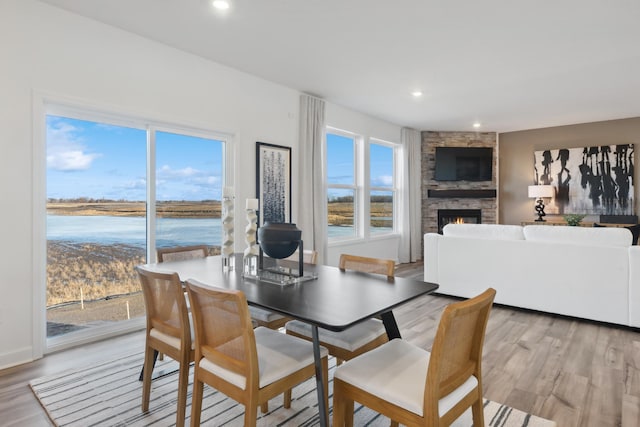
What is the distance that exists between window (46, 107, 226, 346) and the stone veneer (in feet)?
17.0

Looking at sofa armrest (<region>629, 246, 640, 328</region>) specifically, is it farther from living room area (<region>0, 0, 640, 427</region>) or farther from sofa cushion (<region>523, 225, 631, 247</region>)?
sofa cushion (<region>523, 225, 631, 247</region>)

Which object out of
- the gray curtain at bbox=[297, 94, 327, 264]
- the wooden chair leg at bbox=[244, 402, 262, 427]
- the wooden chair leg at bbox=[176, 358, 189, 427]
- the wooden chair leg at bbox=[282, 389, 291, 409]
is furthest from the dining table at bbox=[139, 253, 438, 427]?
the gray curtain at bbox=[297, 94, 327, 264]

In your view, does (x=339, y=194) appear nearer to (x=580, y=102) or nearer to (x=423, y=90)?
(x=423, y=90)

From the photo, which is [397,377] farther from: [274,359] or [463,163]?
[463,163]

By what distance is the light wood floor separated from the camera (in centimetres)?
203

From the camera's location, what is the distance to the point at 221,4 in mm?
2729

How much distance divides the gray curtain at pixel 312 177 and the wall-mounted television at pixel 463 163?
3.40 m

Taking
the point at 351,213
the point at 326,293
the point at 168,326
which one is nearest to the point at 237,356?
the point at 326,293

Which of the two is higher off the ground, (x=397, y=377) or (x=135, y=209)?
(x=135, y=209)

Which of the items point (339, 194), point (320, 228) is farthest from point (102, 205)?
point (339, 194)

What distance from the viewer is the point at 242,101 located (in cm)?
414

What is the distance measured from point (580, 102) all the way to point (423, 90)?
8.35 ft

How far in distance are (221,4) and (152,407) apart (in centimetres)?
278

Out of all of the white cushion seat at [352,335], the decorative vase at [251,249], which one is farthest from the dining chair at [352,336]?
the decorative vase at [251,249]
